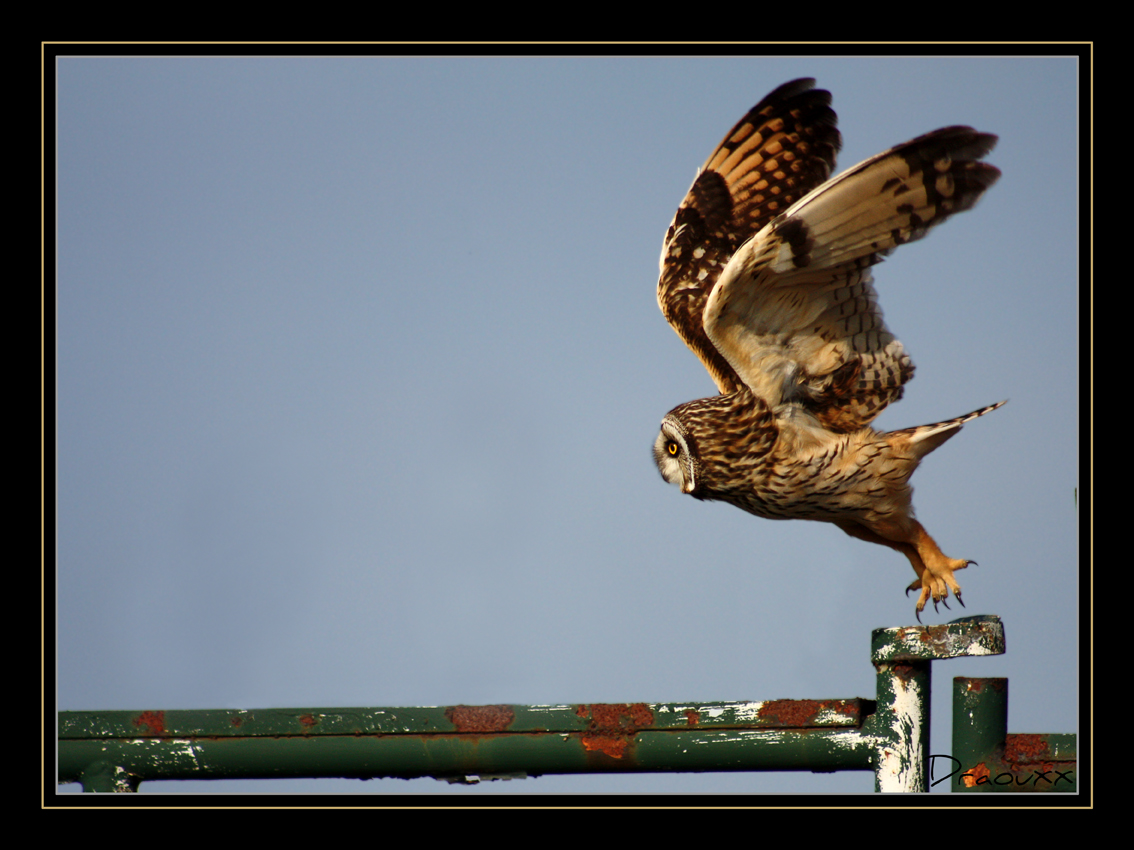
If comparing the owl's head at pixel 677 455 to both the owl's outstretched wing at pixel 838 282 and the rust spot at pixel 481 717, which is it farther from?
the rust spot at pixel 481 717

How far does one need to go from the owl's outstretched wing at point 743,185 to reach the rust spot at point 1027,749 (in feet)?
6.00

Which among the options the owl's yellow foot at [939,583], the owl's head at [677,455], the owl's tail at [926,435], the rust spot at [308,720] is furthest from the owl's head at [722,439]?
the rust spot at [308,720]

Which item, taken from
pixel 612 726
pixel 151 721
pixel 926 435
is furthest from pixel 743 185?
pixel 151 721

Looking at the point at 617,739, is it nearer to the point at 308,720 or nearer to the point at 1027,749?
the point at 308,720

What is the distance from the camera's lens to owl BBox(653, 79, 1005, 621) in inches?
103

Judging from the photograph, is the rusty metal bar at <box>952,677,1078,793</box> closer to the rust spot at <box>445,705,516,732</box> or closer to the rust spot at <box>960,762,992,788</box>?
the rust spot at <box>960,762,992,788</box>

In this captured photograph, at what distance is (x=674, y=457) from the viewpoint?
318cm

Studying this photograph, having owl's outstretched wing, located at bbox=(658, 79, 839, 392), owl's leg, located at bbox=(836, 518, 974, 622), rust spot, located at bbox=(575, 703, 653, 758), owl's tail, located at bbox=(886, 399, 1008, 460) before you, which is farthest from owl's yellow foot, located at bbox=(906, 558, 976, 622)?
rust spot, located at bbox=(575, 703, 653, 758)

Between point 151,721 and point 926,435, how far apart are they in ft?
7.14

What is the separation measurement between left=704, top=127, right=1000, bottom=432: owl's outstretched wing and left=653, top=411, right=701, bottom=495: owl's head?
0.25 meters

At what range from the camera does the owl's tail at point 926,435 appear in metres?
2.92

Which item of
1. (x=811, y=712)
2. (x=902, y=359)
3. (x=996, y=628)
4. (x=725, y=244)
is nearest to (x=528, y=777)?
(x=811, y=712)

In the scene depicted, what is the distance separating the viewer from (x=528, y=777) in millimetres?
1946

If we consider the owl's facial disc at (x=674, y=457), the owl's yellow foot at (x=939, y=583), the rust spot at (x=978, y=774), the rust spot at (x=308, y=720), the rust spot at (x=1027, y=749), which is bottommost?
the rust spot at (x=978, y=774)
